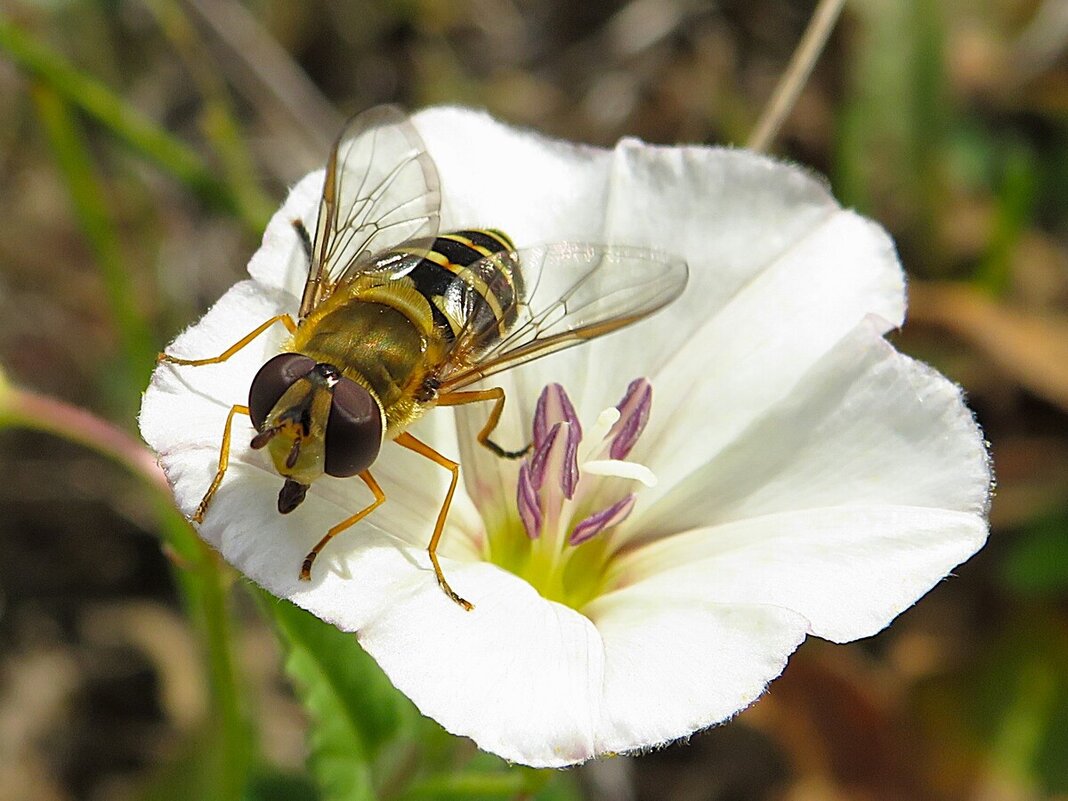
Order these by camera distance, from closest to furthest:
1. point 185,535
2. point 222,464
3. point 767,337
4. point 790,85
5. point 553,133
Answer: point 222,464 < point 767,337 < point 185,535 < point 790,85 < point 553,133

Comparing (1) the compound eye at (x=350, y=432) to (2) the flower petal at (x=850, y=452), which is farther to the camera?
(2) the flower petal at (x=850, y=452)

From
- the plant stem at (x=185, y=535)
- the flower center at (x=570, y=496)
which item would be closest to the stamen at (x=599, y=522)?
the flower center at (x=570, y=496)

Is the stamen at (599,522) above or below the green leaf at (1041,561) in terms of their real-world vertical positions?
above

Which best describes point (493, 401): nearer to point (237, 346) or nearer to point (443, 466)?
point (443, 466)

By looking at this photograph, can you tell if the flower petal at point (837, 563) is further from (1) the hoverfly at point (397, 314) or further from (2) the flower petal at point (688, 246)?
(1) the hoverfly at point (397, 314)

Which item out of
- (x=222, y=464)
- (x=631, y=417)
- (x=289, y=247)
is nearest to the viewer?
(x=222, y=464)

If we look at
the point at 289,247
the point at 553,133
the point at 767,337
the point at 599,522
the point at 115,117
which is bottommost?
the point at 553,133

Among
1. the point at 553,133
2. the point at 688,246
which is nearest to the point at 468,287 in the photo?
the point at 688,246
